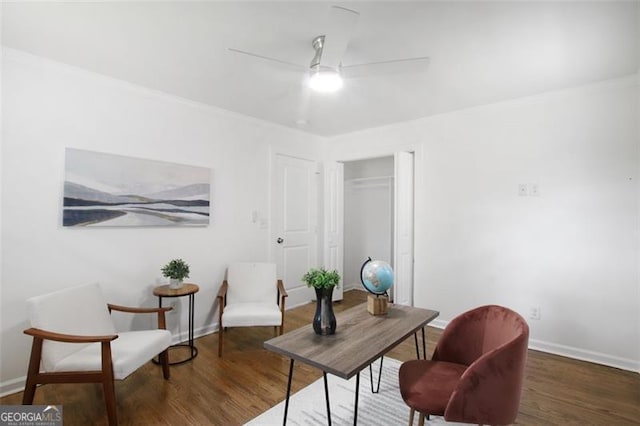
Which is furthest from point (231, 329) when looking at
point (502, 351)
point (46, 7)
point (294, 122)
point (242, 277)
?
point (46, 7)

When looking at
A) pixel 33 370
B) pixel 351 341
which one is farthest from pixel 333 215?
pixel 33 370

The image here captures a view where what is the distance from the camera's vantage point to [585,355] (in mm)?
2803

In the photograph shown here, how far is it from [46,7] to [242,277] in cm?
260

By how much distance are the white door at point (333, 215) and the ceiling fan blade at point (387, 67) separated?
2356mm

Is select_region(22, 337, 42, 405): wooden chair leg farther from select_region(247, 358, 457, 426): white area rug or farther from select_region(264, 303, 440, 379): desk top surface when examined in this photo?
select_region(264, 303, 440, 379): desk top surface

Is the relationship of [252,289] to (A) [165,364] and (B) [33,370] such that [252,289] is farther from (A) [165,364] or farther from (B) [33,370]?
(B) [33,370]

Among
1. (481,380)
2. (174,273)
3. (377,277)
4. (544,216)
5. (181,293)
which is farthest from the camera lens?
(544,216)

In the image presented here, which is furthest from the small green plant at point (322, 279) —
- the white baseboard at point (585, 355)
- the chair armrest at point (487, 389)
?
the white baseboard at point (585, 355)

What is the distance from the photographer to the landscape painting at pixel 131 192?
2.53m

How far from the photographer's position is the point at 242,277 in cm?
337

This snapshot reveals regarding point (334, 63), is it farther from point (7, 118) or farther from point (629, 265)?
point (629, 265)

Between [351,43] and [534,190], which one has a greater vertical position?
[351,43]

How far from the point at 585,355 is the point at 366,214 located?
3.44 metres

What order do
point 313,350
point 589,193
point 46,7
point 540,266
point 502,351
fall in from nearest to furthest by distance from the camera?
point 502,351 < point 313,350 < point 46,7 < point 589,193 < point 540,266
